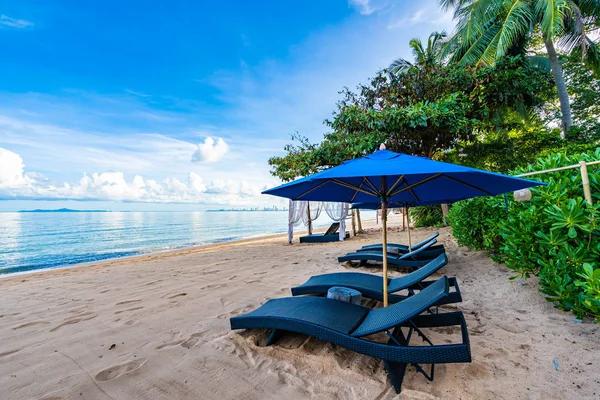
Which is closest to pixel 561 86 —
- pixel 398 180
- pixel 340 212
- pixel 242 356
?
pixel 340 212

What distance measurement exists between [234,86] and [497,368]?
18142 millimetres

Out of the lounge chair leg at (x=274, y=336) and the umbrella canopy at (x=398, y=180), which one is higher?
the umbrella canopy at (x=398, y=180)

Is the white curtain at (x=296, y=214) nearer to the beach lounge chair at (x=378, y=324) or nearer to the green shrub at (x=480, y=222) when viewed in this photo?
the green shrub at (x=480, y=222)

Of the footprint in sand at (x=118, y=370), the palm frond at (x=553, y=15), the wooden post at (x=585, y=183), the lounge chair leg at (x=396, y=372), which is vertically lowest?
the footprint in sand at (x=118, y=370)

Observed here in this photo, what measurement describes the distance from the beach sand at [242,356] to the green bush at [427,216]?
983 cm

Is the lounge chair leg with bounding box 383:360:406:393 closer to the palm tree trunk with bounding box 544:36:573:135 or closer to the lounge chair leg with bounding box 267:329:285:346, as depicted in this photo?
the lounge chair leg with bounding box 267:329:285:346

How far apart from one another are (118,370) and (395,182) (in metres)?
3.13

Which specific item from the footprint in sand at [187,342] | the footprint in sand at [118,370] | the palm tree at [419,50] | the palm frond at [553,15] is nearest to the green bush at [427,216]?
the palm tree at [419,50]

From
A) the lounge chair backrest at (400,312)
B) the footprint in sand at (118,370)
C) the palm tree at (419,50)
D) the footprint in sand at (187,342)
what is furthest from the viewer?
the palm tree at (419,50)

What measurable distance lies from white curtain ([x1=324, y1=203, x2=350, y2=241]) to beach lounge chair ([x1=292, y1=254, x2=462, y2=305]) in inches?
321

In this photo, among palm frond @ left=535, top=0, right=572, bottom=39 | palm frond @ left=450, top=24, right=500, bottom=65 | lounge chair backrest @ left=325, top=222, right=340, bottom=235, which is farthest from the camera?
lounge chair backrest @ left=325, top=222, right=340, bottom=235

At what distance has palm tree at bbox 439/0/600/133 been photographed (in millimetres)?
9977

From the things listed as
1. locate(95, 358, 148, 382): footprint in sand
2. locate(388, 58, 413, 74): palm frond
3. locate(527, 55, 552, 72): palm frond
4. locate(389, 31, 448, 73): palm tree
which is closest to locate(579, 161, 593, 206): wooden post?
locate(95, 358, 148, 382): footprint in sand

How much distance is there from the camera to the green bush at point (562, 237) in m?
2.31
